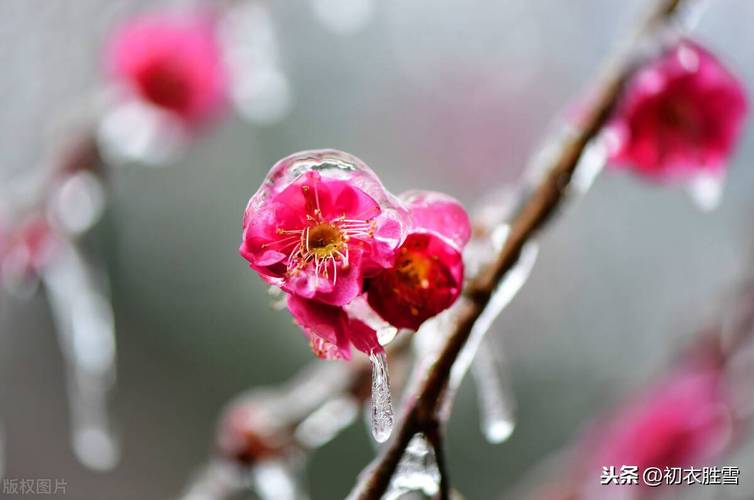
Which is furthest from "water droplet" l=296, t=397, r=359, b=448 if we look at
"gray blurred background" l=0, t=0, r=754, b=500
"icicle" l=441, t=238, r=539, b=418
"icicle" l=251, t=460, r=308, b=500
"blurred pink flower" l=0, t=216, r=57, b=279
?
"gray blurred background" l=0, t=0, r=754, b=500

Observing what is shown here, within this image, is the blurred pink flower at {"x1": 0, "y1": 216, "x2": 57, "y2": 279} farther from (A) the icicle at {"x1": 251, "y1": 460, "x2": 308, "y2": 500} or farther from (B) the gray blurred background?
(B) the gray blurred background

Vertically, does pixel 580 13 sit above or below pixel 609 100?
above

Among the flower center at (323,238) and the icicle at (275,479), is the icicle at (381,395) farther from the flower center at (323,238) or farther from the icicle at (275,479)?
the icicle at (275,479)

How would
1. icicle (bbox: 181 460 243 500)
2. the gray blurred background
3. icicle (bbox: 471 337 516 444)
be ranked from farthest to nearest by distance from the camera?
the gray blurred background
icicle (bbox: 181 460 243 500)
icicle (bbox: 471 337 516 444)

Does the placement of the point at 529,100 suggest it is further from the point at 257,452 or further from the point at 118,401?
the point at 257,452

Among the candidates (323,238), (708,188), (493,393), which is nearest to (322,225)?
(323,238)

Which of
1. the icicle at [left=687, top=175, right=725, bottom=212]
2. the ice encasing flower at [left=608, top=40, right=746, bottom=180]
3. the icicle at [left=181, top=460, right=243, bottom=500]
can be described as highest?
the ice encasing flower at [left=608, top=40, right=746, bottom=180]

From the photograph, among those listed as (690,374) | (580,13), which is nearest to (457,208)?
(690,374)
